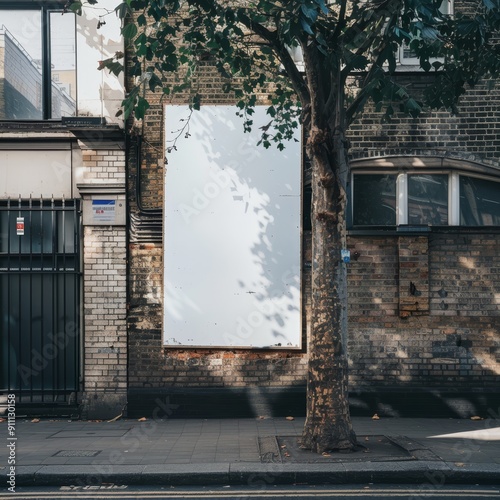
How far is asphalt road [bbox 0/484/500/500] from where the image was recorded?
23.9 ft

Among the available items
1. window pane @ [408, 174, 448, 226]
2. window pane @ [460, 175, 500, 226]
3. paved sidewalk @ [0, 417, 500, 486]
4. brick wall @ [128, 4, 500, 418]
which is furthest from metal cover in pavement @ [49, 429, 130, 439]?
window pane @ [460, 175, 500, 226]

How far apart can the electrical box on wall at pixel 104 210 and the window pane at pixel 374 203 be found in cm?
372

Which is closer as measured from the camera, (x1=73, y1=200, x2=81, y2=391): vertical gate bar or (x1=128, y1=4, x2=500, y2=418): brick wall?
(x1=128, y1=4, x2=500, y2=418): brick wall

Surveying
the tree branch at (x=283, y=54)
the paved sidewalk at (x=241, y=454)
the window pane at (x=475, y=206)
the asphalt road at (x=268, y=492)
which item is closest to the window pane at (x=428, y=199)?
the window pane at (x=475, y=206)

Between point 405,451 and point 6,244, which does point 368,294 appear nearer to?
point 405,451

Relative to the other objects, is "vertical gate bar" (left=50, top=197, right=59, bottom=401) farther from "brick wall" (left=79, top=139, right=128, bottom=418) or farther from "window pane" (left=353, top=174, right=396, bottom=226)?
"window pane" (left=353, top=174, right=396, bottom=226)

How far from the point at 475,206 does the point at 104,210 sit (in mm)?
5904

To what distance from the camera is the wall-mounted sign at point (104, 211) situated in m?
11.7

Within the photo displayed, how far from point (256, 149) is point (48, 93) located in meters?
3.53

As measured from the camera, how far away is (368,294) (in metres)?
11.7

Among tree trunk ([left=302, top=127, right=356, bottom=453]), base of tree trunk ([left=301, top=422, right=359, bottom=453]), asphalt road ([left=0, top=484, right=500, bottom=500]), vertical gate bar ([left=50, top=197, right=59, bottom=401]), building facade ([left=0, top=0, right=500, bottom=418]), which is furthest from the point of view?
vertical gate bar ([left=50, top=197, right=59, bottom=401])

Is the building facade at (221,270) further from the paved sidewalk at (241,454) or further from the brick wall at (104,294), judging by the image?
the paved sidewalk at (241,454)

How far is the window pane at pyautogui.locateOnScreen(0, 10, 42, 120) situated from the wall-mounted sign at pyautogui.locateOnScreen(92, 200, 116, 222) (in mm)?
1845

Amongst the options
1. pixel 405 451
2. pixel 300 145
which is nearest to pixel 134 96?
pixel 300 145
